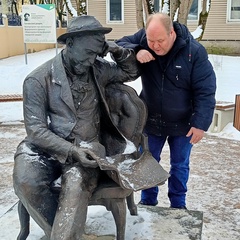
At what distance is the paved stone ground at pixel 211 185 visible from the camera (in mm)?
4094

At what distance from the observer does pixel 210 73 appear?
10.5ft

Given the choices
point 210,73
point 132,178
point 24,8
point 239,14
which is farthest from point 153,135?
point 239,14

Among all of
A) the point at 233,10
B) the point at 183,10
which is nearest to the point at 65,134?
the point at 183,10

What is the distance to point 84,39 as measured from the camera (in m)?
2.57

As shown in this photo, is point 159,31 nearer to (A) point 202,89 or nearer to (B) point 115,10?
(A) point 202,89

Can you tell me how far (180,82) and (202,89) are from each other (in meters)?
0.18

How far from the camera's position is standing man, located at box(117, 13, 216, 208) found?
3082 millimetres

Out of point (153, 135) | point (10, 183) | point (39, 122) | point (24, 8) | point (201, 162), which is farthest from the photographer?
point (24, 8)

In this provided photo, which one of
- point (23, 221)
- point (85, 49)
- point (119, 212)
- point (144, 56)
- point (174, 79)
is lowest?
point (23, 221)

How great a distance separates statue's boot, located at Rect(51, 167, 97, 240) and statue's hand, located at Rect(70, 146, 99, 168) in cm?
10

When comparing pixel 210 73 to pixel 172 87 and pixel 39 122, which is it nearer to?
pixel 172 87

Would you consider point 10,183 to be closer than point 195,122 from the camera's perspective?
No

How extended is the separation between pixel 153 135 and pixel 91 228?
3.08 ft

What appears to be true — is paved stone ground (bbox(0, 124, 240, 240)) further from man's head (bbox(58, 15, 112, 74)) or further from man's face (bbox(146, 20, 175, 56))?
man's head (bbox(58, 15, 112, 74))
